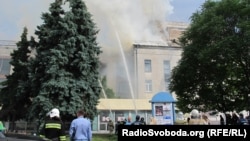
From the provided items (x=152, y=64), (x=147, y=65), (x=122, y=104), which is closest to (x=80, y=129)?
(x=122, y=104)

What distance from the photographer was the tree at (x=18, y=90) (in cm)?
2689

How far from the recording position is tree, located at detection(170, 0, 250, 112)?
84.3 feet

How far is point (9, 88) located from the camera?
3047 centimetres

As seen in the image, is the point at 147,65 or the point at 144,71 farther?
the point at 147,65

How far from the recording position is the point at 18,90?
26609 mm

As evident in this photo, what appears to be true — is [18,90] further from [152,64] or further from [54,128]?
[152,64]

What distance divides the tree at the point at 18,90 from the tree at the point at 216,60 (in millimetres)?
11262

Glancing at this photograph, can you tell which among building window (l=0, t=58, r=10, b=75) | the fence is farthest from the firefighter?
building window (l=0, t=58, r=10, b=75)

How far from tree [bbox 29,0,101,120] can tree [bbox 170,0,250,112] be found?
7.14m

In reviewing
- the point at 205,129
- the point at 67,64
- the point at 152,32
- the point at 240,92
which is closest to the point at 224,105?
the point at 240,92

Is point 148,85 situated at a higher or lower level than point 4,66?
lower

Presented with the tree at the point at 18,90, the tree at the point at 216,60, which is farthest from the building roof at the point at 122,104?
the tree at the point at 216,60

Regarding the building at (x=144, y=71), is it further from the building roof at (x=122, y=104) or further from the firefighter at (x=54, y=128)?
the firefighter at (x=54, y=128)

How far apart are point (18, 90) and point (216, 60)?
13.9 metres
